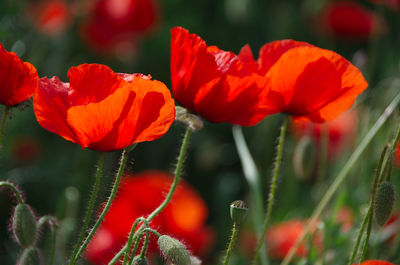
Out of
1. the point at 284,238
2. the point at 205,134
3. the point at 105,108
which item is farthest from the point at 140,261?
the point at 205,134

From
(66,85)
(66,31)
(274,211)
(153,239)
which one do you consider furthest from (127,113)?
(66,31)

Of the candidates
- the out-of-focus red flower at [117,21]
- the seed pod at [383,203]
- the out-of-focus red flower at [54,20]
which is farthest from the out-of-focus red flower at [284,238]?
the out-of-focus red flower at [54,20]

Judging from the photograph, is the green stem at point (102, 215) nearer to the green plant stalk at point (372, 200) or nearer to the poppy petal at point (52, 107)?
the poppy petal at point (52, 107)

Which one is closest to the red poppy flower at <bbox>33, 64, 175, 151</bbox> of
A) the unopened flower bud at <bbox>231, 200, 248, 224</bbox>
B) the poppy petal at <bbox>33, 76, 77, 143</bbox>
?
the poppy petal at <bbox>33, 76, 77, 143</bbox>

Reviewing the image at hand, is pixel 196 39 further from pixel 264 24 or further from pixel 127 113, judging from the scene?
pixel 264 24

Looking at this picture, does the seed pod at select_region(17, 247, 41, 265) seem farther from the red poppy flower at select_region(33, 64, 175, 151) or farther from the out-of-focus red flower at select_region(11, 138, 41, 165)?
the out-of-focus red flower at select_region(11, 138, 41, 165)

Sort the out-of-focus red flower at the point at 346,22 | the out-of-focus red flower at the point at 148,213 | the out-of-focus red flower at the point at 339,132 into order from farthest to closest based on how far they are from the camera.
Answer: the out-of-focus red flower at the point at 346,22 → the out-of-focus red flower at the point at 339,132 → the out-of-focus red flower at the point at 148,213

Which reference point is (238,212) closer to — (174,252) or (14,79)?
(174,252)
